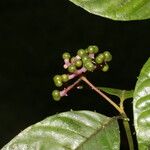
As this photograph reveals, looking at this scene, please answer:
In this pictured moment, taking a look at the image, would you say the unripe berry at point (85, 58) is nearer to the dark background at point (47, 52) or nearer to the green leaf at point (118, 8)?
the green leaf at point (118, 8)

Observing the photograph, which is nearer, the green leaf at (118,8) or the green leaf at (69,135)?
the green leaf at (118,8)

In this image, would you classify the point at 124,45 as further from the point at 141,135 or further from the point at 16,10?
the point at 141,135

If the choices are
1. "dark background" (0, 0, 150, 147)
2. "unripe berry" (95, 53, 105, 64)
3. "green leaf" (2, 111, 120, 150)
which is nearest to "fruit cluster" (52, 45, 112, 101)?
"unripe berry" (95, 53, 105, 64)

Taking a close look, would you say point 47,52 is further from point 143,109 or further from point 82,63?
point 143,109

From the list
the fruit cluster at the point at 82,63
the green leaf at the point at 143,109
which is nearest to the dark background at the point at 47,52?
the fruit cluster at the point at 82,63

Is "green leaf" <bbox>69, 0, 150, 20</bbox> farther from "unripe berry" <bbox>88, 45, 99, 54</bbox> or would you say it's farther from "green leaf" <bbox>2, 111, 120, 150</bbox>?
"green leaf" <bbox>2, 111, 120, 150</bbox>
